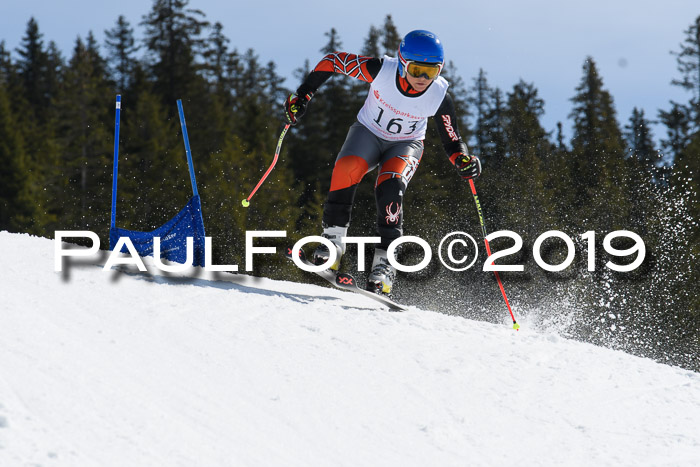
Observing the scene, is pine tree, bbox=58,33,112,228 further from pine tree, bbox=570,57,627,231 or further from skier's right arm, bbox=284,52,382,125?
skier's right arm, bbox=284,52,382,125

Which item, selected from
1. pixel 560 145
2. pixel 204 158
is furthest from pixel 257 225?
pixel 560 145

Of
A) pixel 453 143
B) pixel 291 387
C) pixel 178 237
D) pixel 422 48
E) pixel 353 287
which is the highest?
pixel 422 48

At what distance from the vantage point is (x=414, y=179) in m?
28.5

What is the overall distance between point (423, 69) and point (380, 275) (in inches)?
65.9

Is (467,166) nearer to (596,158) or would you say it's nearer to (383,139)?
(383,139)

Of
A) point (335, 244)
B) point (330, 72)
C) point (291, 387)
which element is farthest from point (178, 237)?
point (291, 387)

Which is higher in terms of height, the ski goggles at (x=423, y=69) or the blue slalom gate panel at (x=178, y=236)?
the ski goggles at (x=423, y=69)

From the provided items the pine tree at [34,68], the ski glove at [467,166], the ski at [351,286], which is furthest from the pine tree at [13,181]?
the ski glove at [467,166]

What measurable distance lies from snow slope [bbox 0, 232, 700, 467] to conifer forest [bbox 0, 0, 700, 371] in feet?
61.8

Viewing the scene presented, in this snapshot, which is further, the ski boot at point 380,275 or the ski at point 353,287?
the ski boot at point 380,275

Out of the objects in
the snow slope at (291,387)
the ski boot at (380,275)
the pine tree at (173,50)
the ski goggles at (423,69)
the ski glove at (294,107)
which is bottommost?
the snow slope at (291,387)

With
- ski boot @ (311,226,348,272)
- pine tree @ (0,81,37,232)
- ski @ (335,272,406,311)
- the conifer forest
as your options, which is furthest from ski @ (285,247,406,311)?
pine tree @ (0,81,37,232)

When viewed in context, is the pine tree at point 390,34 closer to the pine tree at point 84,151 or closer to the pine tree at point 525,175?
the pine tree at point 525,175

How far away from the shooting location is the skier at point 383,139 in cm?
516
